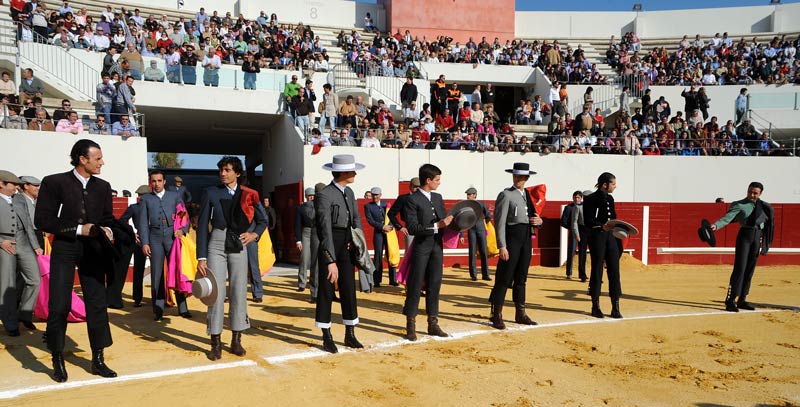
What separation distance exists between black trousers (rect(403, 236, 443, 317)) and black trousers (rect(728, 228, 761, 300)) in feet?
16.0

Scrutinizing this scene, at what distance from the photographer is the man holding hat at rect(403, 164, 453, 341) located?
660cm

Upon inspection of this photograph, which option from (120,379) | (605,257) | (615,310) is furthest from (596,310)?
(120,379)

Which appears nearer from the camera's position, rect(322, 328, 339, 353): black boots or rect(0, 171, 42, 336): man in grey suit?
rect(322, 328, 339, 353): black boots

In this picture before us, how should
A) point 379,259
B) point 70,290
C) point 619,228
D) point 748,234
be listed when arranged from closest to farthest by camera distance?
point 70,290 → point 619,228 → point 748,234 → point 379,259

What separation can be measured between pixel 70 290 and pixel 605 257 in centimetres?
625

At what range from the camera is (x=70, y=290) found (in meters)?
4.99

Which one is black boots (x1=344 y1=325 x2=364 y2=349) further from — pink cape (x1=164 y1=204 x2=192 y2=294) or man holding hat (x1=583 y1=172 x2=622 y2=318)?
man holding hat (x1=583 y1=172 x2=622 y2=318)

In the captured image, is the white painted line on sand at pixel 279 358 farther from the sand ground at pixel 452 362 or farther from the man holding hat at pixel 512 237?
the man holding hat at pixel 512 237

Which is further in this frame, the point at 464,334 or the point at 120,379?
the point at 464,334

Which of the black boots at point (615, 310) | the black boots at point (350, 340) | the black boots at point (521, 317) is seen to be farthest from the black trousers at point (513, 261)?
the black boots at point (350, 340)

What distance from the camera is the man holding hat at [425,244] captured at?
660cm

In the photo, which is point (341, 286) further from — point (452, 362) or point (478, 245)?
point (478, 245)

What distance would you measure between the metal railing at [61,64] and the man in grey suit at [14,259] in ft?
34.8

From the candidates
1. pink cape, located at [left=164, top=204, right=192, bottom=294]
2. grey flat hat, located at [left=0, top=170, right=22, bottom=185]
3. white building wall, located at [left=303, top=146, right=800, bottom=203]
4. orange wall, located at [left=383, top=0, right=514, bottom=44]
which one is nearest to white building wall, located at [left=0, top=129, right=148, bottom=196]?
white building wall, located at [left=303, top=146, right=800, bottom=203]
